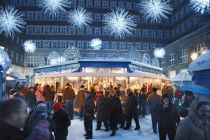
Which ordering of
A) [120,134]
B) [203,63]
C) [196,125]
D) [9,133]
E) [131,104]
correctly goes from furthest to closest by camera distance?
[131,104] → [120,134] → [203,63] → [196,125] → [9,133]

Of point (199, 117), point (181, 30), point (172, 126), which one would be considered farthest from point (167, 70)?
point (199, 117)

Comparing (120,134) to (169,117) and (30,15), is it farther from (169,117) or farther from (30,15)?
(30,15)

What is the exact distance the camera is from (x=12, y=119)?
2.38 meters

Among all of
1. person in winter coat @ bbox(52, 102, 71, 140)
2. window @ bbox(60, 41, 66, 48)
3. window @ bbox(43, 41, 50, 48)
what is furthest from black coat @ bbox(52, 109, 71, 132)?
window @ bbox(43, 41, 50, 48)

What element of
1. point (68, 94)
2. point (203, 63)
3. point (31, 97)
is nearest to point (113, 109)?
point (203, 63)

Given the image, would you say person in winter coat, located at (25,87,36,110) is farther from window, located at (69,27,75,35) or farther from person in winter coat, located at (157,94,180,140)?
window, located at (69,27,75,35)

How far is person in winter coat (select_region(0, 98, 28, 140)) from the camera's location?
227 cm

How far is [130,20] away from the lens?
61562 mm

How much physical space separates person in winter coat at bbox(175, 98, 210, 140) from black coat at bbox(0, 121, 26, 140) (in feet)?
7.11

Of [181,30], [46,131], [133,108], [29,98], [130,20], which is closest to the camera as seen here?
[46,131]

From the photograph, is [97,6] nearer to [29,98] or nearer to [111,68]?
[111,68]

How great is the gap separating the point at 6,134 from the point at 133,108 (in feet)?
36.2

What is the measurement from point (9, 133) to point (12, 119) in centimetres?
13

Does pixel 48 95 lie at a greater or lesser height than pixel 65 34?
lesser
